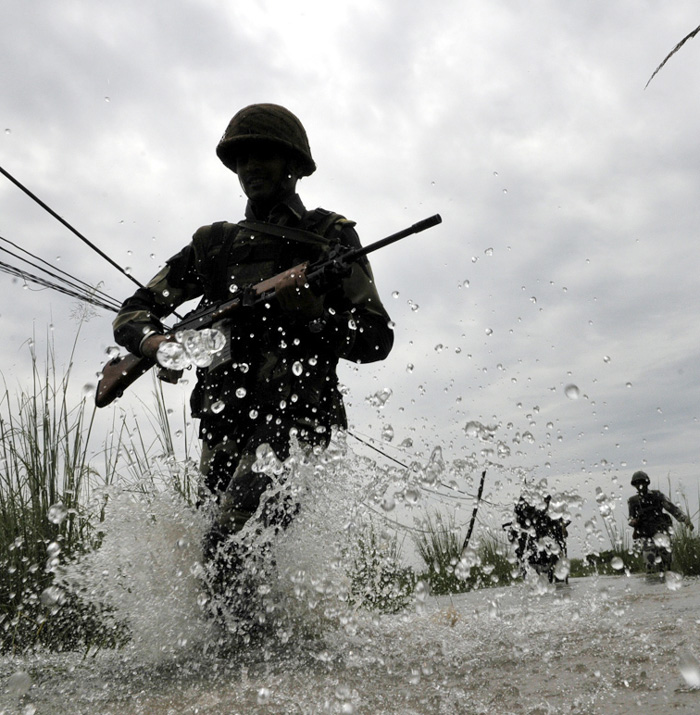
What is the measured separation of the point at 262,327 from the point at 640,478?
20.5ft

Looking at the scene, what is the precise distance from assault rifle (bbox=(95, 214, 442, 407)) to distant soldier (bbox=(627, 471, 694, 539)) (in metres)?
5.28

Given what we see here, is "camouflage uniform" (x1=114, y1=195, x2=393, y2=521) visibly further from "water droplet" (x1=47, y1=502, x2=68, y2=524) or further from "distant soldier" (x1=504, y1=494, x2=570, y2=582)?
"distant soldier" (x1=504, y1=494, x2=570, y2=582)

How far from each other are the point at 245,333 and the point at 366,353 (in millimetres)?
505

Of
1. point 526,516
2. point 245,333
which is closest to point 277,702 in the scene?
point 245,333

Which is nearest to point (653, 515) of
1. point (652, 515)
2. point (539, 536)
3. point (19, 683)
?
point (652, 515)

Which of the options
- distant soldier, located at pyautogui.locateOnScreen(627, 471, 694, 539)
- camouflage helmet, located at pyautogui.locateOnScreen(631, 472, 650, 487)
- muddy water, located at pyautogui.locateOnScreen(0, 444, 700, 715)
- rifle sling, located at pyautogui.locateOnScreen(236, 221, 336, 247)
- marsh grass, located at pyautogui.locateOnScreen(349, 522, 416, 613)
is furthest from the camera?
camouflage helmet, located at pyautogui.locateOnScreen(631, 472, 650, 487)

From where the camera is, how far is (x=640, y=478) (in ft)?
25.1

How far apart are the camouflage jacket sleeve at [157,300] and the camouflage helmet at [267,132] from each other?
1.64 ft

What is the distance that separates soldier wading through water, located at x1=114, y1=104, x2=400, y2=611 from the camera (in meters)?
2.54

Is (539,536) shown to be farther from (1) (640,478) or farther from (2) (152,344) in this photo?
(2) (152,344)

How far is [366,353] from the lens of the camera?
2.88 m

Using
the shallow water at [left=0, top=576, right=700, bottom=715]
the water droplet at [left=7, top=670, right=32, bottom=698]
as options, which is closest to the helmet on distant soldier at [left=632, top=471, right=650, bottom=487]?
the shallow water at [left=0, top=576, right=700, bottom=715]

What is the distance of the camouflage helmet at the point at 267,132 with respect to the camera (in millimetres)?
2906

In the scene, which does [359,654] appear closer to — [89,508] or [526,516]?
[89,508]
